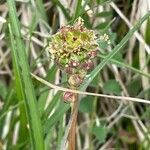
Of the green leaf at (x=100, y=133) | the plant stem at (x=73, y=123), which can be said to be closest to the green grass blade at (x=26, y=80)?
the plant stem at (x=73, y=123)

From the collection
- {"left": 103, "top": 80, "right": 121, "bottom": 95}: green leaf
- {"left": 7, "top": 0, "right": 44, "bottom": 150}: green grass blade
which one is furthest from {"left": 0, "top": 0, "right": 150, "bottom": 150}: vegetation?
{"left": 7, "top": 0, "right": 44, "bottom": 150}: green grass blade

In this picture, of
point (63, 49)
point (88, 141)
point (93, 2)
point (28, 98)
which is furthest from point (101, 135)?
point (63, 49)

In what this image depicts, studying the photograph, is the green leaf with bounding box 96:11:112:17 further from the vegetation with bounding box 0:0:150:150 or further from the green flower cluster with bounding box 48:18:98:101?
the green flower cluster with bounding box 48:18:98:101

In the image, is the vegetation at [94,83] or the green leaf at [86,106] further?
the green leaf at [86,106]

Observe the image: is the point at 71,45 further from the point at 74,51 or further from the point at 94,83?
the point at 94,83

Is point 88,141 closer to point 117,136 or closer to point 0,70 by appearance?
point 117,136

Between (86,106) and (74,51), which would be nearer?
(74,51)

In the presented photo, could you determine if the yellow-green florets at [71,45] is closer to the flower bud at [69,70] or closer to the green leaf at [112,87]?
the flower bud at [69,70]

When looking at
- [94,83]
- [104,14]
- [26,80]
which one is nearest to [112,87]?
[94,83]
